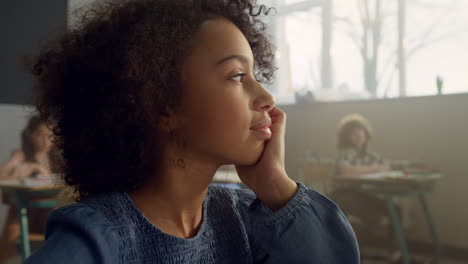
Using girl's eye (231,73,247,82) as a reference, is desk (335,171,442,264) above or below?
below

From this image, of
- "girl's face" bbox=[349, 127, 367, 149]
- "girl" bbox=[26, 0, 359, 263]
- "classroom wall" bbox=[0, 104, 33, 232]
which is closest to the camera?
"girl" bbox=[26, 0, 359, 263]

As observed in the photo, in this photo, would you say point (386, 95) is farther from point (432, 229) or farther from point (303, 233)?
point (303, 233)

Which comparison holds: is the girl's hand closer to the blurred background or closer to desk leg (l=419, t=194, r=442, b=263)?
the blurred background

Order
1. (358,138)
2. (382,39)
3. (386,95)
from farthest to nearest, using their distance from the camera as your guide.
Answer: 1. (382,39)
2. (386,95)
3. (358,138)

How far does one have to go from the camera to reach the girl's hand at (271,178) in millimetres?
654

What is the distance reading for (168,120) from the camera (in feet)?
2.07

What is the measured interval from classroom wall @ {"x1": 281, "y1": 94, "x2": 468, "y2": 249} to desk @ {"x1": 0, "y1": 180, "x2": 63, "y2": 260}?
173cm

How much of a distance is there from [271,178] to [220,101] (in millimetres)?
154

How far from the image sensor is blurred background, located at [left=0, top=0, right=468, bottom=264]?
2.78 metres

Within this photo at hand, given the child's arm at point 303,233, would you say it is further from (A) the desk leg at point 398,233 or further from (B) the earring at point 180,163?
(A) the desk leg at point 398,233

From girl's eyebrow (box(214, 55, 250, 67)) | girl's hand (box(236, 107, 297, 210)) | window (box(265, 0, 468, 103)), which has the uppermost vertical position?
window (box(265, 0, 468, 103))

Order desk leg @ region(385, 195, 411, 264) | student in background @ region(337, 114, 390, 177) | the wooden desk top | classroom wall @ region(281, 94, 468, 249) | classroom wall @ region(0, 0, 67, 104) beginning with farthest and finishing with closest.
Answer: student in background @ region(337, 114, 390, 177) < classroom wall @ region(281, 94, 468, 249) < desk leg @ region(385, 195, 411, 264) < classroom wall @ region(0, 0, 67, 104) < the wooden desk top

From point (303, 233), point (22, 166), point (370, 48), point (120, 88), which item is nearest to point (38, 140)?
point (22, 166)

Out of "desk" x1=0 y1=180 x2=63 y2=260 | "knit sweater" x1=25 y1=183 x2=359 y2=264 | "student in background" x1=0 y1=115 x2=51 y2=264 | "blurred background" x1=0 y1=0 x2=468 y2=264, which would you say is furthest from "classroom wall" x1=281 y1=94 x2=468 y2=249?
"knit sweater" x1=25 y1=183 x2=359 y2=264
